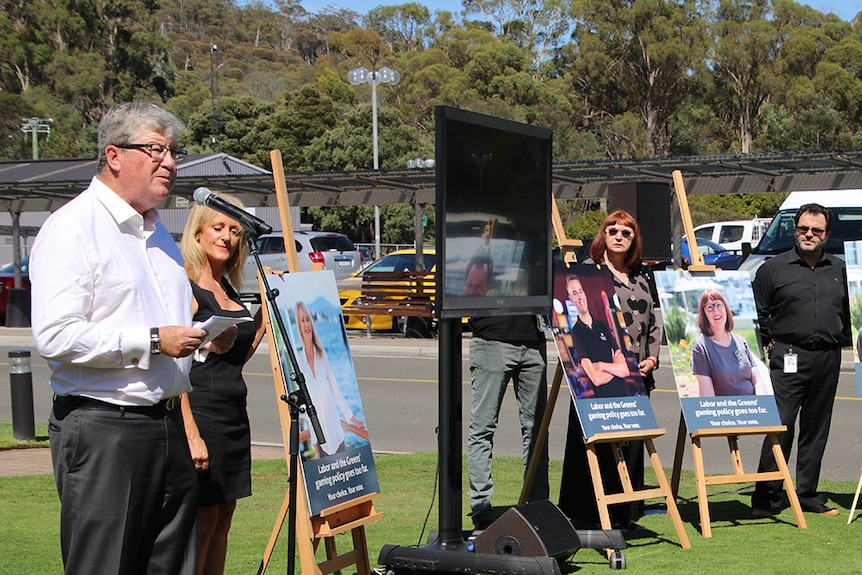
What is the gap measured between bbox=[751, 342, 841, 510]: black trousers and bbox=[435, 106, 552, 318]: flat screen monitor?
262cm

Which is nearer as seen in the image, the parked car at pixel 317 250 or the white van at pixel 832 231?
the white van at pixel 832 231

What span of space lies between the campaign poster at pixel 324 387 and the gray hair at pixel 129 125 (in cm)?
148

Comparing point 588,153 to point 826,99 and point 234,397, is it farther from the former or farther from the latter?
point 234,397

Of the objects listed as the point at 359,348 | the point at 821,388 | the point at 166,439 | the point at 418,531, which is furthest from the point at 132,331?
the point at 359,348

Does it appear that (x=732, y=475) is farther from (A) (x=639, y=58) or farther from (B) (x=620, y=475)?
(A) (x=639, y=58)

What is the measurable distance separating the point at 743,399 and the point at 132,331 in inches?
199

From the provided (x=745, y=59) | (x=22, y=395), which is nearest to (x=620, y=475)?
(x=22, y=395)

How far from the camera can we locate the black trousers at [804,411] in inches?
307

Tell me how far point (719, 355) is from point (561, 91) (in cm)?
6415

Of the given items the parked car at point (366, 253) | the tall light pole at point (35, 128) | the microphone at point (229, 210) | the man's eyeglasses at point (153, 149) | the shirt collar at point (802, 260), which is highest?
the tall light pole at point (35, 128)

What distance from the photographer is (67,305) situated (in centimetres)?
363

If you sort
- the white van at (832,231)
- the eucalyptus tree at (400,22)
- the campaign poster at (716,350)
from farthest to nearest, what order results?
1. the eucalyptus tree at (400,22)
2. the white van at (832,231)
3. the campaign poster at (716,350)

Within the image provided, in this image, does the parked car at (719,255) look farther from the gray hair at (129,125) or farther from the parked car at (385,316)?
the gray hair at (129,125)

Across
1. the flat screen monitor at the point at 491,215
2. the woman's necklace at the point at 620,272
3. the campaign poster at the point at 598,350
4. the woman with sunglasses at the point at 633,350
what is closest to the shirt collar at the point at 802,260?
the woman with sunglasses at the point at 633,350
